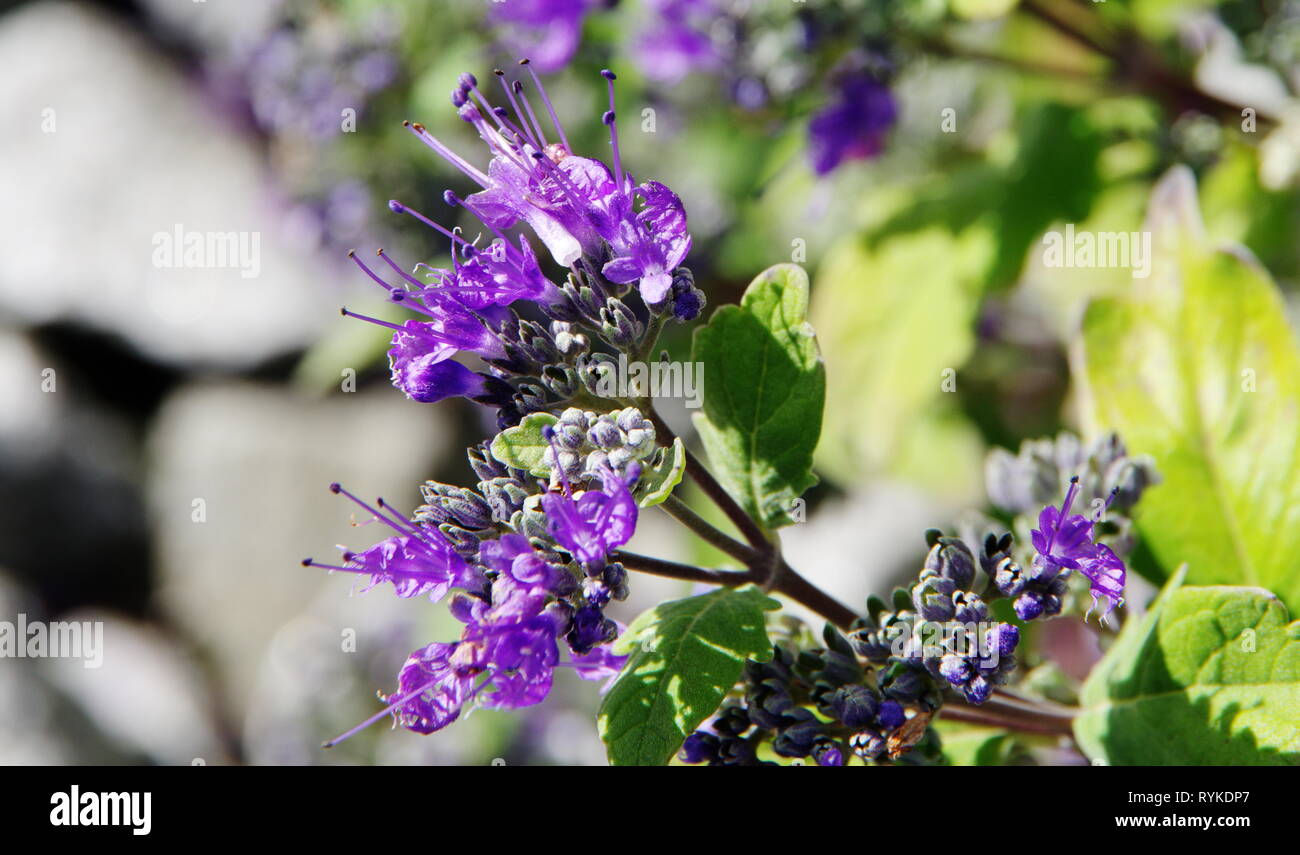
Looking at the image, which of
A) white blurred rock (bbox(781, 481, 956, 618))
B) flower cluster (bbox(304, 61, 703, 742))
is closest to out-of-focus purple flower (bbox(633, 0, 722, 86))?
flower cluster (bbox(304, 61, 703, 742))

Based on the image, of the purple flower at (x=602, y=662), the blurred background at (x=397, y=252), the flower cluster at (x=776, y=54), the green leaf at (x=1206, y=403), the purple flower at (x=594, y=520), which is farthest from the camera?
the blurred background at (x=397, y=252)

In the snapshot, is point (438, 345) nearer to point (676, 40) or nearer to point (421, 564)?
point (421, 564)

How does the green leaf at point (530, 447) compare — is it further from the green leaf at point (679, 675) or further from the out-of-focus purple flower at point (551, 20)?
the out-of-focus purple flower at point (551, 20)

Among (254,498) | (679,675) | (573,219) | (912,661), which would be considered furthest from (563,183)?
(254,498)

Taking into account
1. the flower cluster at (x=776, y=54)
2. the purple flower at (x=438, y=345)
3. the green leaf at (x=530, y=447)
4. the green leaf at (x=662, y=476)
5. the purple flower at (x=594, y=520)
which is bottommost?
the purple flower at (x=594, y=520)

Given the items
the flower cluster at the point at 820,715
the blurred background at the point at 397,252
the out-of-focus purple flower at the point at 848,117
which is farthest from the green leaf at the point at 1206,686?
the out-of-focus purple flower at the point at 848,117

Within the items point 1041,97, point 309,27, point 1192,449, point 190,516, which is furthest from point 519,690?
point 190,516

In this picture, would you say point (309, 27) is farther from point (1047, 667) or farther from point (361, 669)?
point (1047, 667)

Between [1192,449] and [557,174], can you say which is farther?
[1192,449]
